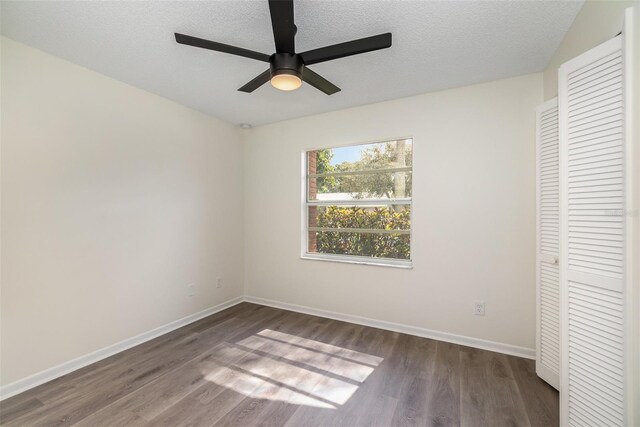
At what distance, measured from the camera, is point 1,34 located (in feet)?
6.17

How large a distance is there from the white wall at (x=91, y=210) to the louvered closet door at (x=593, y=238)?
3.44 meters

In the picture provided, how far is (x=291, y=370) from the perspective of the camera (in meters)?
2.25

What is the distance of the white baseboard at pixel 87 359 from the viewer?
1.95 meters

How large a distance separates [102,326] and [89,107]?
6.48ft

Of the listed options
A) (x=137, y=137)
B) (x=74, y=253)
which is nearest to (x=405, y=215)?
(x=137, y=137)

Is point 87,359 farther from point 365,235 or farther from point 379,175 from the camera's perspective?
point 379,175

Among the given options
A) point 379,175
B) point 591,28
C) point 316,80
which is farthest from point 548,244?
point 316,80

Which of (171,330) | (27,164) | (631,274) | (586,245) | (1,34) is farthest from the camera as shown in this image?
(171,330)

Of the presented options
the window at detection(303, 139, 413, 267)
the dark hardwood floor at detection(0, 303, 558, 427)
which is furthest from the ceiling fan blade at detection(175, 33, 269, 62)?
the dark hardwood floor at detection(0, 303, 558, 427)

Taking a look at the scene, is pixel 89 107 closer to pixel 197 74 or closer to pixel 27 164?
pixel 27 164

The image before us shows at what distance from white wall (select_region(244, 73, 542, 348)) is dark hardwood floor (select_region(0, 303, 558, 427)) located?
37 cm

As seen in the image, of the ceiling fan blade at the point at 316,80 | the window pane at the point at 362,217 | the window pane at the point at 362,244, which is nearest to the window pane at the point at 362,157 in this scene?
the window pane at the point at 362,217

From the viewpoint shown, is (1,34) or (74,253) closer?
(1,34)

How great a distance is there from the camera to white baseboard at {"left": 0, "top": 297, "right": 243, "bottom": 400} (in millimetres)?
1945
